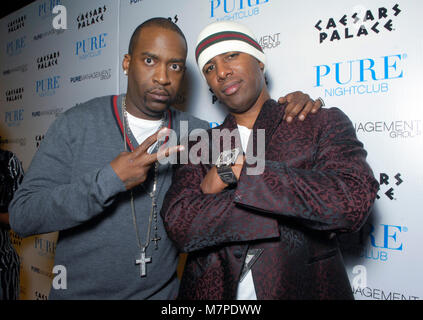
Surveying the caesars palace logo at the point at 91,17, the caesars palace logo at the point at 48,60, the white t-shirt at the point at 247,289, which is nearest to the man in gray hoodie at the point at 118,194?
the white t-shirt at the point at 247,289

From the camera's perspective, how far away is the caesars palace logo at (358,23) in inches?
54.4

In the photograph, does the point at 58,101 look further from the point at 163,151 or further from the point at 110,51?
the point at 163,151

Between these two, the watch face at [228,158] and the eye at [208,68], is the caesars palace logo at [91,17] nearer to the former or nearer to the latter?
the eye at [208,68]

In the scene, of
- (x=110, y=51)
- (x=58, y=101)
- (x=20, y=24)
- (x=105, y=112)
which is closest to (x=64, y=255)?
(x=105, y=112)

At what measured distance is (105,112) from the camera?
137 cm

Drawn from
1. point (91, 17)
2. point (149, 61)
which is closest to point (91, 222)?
point (149, 61)

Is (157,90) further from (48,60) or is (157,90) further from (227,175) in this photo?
(48,60)

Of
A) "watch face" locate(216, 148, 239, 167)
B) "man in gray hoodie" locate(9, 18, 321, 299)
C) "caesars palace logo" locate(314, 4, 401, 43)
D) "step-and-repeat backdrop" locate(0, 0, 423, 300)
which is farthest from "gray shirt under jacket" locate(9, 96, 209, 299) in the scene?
"caesars palace logo" locate(314, 4, 401, 43)

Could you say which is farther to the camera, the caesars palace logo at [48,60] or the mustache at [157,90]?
the caesars palace logo at [48,60]

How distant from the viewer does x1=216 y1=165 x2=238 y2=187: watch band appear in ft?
3.11

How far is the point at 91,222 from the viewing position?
1268 mm

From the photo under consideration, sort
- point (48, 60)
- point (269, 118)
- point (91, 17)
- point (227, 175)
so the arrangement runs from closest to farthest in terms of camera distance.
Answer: point (227, 175) → point (269, 118) → point (91, 17) → point (48, 60)

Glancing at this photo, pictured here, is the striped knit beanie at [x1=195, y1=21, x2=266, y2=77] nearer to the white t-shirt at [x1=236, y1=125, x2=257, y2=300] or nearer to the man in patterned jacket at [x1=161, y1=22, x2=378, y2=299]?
the man in patterned jacket at [x1=161, y1=22, x2=378, y2=299]

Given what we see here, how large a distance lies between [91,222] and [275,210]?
783mm
